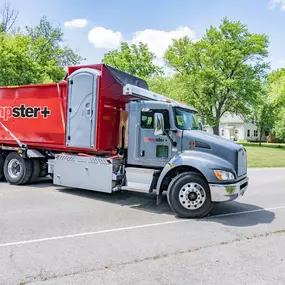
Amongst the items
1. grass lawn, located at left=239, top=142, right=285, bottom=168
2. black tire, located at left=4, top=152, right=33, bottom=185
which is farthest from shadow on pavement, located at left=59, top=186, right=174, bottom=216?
grass lawn, located at left=239, top=142, right=285, bottom=168

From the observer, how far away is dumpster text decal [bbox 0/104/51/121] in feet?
30.1

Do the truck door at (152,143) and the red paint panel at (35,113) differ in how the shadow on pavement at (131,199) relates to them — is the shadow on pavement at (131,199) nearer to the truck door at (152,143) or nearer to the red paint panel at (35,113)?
the truck door at (152,143)

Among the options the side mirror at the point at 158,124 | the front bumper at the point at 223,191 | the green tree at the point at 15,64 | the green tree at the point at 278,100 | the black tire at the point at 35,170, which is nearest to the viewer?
the front bumper at the point at 223,191

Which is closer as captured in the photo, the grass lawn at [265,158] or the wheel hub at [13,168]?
the wheel hub at [13,168]

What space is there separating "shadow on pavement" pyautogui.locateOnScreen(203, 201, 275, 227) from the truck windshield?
2061mm

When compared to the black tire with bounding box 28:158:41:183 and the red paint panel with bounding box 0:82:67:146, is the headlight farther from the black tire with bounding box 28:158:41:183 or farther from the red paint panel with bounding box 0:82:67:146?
the black tire with bounding box 28:158:41:183

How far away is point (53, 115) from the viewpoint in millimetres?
8945

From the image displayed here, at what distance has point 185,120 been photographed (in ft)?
24.6

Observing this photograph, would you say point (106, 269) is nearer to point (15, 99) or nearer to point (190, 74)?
point (15, 99)

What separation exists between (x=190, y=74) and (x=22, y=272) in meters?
40.7

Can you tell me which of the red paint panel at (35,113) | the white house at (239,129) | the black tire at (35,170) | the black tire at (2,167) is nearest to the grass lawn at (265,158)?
the black tire at (35,170)

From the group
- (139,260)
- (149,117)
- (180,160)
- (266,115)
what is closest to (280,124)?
(266,115)

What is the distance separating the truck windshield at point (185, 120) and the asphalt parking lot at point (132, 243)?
2004mm

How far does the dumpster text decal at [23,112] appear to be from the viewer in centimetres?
916
